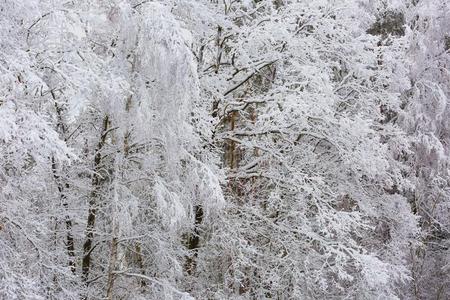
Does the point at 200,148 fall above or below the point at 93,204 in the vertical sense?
above

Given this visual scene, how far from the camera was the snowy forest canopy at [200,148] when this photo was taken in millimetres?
6543

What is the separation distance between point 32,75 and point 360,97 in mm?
6779

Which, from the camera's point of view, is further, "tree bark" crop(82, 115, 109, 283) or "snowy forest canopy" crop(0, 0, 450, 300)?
"tree bark" crop(82, 115, 109, 283)

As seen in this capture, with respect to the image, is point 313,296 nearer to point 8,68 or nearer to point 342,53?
point 342,53

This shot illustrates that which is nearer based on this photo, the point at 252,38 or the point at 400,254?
the point at 252,38

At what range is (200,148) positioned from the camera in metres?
8.40

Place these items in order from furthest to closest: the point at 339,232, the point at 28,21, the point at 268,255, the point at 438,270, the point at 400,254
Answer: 1. the point at 438,270
2. the point at 400,254
3. the point at 268,255
4. the point at 339,232
5. the point at 28,21

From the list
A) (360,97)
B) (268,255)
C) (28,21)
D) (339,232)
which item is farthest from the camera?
(360,97)

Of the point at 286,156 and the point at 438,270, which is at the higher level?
the point at 286,156

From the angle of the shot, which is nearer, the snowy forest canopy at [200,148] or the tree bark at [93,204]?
the snowy forest canopy at [200,148]

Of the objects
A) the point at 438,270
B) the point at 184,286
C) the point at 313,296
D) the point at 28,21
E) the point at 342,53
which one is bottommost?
the point at 438,270

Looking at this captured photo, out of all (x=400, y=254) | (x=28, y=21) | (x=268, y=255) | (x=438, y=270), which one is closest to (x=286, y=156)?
(x=268, y=255)

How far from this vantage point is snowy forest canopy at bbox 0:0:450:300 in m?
6.54

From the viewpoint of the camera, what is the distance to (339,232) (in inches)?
352
